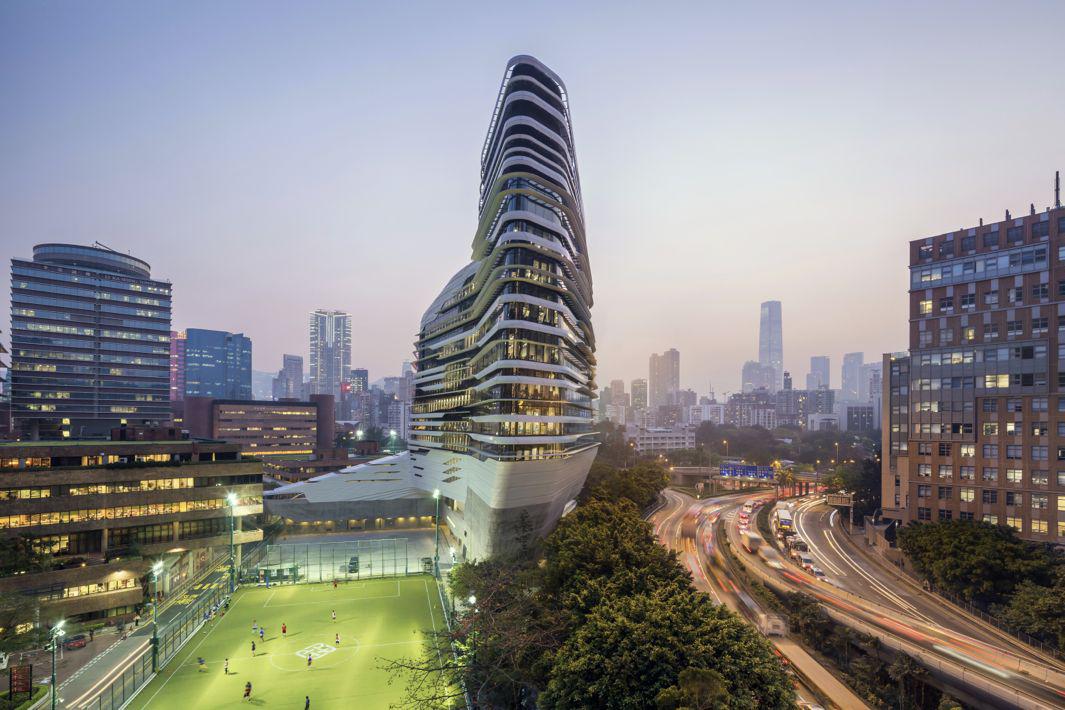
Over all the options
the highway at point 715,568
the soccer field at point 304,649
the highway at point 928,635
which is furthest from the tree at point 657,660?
the highway at point 928,635

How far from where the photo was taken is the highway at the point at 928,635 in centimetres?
3184

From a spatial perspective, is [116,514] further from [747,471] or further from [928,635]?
[747,471]

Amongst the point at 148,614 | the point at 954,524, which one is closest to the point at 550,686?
the point at 148,614

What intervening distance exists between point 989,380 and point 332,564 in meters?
82.7

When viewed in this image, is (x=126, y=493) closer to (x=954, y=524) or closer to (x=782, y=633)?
(x=782, y=633)

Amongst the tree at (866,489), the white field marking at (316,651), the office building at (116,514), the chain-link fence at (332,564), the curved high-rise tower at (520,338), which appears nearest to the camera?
the white field marking at (316,651)

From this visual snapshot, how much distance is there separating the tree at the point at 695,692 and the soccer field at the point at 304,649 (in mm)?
20029

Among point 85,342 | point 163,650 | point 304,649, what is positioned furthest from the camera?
point 85,342

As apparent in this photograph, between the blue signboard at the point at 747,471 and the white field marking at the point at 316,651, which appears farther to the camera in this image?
the blue signboard at the point at 747,471

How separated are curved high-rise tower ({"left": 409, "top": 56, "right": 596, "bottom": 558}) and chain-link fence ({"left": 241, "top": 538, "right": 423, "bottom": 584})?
8613 millimetres

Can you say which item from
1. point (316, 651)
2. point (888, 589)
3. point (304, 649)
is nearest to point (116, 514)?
point (304, 649)

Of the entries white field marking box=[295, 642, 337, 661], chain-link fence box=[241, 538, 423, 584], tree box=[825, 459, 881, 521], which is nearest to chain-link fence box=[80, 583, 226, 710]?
chain-link fence box=[241, 538, 423, 584]

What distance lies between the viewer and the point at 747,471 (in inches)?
5157

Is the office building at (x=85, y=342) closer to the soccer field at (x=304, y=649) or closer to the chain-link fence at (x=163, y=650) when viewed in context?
the chain-link fence at (x=163, y=650)
